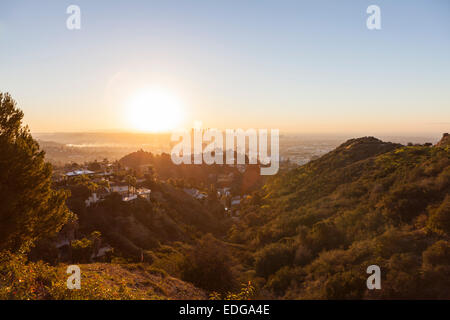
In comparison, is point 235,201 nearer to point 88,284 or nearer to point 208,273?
point 208,273

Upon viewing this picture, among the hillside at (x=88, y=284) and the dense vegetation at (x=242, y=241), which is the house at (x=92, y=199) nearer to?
the dense vegetation at (x=242, y=241)

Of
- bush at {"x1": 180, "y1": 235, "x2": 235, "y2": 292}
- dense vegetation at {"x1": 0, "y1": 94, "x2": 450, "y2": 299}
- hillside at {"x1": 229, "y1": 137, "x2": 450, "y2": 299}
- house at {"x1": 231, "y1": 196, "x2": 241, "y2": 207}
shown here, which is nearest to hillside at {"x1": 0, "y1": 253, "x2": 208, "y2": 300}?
dense vegetation at {"x1": 0, "y1": 94, "x2": 450, "y2": 299}

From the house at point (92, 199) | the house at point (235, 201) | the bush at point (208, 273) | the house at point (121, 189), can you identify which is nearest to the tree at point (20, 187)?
the bush at point (208, 273)

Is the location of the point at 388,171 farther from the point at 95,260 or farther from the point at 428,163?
the point at 95,260

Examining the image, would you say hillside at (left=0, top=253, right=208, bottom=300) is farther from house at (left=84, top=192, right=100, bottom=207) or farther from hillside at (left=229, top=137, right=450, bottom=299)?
house at (left=84, top=192, right=100, bottom=207)

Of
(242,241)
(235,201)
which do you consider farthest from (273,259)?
(235,201)
